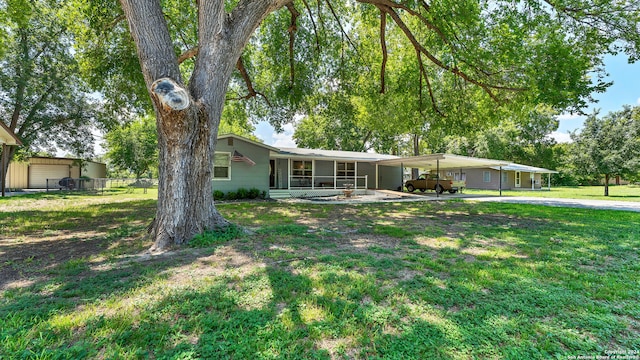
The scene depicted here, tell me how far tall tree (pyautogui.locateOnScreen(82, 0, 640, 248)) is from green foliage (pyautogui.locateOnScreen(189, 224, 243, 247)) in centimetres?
15

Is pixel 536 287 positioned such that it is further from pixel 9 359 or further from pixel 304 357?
pixel 9 359

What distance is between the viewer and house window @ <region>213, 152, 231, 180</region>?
13.3 metres

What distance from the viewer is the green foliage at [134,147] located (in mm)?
29781

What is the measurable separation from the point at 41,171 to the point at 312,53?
2694 cm

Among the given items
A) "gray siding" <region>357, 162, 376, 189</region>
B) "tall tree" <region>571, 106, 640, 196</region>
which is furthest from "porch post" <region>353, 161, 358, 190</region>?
"tall tree" <region>571, 106, 640, 196</region>

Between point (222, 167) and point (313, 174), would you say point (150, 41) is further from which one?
point (313, 174)

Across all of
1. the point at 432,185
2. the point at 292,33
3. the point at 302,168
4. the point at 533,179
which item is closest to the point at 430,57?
the point at 292,33

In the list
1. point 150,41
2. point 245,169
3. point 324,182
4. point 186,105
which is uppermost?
point 150,41

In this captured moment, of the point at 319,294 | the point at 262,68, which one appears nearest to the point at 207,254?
the point at 319,294

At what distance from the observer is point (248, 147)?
13891mm

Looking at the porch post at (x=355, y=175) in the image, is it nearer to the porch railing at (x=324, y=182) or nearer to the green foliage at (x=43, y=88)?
the porch railing at (x=324, y=182)

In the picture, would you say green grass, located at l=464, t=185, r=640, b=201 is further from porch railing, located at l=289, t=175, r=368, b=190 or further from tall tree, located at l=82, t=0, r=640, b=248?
tall tree, located at l=82, t=0, r=640, b=248

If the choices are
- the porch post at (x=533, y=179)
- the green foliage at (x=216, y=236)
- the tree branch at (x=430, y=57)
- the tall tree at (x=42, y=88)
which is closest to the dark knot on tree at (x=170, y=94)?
the green foliage at (x=216, y=236)

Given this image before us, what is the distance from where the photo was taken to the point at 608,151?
1716 centimetres
